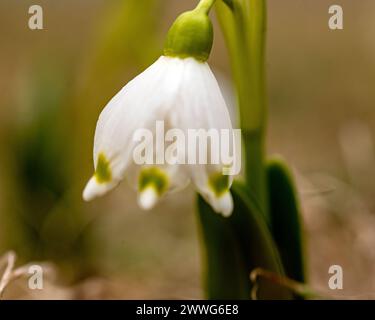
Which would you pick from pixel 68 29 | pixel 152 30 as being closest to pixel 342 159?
pixel 152 30

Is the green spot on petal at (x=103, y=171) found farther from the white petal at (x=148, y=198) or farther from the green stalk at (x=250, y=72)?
the green stalk at (x=250, y=72)

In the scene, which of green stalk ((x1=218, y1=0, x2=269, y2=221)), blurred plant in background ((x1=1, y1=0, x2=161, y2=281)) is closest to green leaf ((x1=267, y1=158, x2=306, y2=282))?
green stalk ((x1=218, y1=0, x2=269, y2=221))

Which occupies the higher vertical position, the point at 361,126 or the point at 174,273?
the point at 361,126

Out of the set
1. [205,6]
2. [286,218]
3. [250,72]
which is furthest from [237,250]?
[205,6]

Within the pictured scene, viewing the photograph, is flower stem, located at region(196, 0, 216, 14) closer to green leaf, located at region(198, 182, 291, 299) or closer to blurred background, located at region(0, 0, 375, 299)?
green leaf, located at region(198, 182, 291, 299)

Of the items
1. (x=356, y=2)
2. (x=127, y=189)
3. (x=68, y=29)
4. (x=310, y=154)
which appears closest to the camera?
(x=127, y=189)

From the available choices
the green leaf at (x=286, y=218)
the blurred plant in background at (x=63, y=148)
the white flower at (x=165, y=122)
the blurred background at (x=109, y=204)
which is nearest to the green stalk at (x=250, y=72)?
the green leaf at (x=286, y=218)

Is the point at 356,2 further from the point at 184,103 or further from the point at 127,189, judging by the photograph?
the point at 184,103
